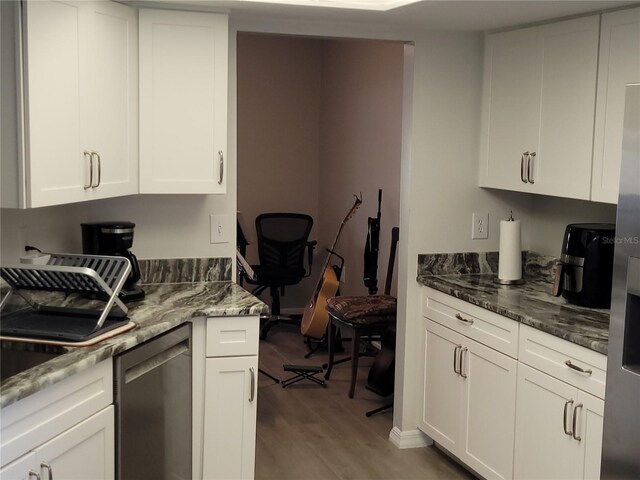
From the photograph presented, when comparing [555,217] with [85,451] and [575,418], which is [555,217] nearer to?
[575,418]

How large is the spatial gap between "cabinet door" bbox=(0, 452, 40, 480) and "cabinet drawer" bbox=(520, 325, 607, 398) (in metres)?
1.78

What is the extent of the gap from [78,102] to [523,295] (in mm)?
2000

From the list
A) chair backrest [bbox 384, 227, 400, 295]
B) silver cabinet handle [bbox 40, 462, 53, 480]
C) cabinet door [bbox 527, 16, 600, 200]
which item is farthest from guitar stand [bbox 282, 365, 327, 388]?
silver cabinet handle [bbox 40, 462, 53, 480]

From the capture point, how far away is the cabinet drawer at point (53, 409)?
80.0 inches

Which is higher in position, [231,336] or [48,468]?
[231,336]

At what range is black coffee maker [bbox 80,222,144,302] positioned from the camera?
315 centimetres

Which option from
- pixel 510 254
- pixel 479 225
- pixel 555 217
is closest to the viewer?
pixel 510 254

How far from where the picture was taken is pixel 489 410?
3.37m

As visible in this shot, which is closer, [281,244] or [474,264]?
[474,264]

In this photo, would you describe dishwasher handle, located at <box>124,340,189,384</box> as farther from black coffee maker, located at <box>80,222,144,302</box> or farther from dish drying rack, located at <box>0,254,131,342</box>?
black coffee maker, located at <box>80,222,144,302</box>

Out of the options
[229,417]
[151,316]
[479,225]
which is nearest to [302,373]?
[479,225]

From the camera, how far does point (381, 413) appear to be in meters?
4.50

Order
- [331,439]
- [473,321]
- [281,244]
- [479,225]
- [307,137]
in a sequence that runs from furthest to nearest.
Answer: [307,137] → [281,244] → [331,439] → [479,225] → [473,321]

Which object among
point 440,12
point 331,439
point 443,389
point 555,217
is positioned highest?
point 440,12
